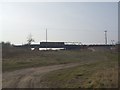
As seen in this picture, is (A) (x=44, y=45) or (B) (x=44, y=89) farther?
(A) (x=44, y=45)

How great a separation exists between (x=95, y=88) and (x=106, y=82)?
1.69 metres

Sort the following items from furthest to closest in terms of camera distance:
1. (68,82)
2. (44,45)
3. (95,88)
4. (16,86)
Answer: (44,45) → (68,82) → (16,86) → (95,88)

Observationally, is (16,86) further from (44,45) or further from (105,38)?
(105,38)

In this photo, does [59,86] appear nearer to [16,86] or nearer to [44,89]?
[44,89]

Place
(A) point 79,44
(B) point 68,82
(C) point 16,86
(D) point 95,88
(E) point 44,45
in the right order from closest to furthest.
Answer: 1. (D) point 95,88
2. (C) point 16,86
3. (B) point 68,82
4. (E) point 44,45
5. (A) point 79,44

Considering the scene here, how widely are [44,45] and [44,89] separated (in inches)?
4044

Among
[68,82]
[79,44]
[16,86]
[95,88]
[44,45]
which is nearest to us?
[95,88]

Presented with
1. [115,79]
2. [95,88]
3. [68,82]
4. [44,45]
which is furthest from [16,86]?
[44,45]

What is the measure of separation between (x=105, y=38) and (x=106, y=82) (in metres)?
118

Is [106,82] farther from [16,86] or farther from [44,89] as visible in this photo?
[16,86]

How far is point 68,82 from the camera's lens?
19.2 meters

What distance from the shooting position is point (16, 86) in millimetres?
17781

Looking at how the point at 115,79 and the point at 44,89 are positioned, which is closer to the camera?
the point at 44,89

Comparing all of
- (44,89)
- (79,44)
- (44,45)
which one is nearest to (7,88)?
(44,89)
